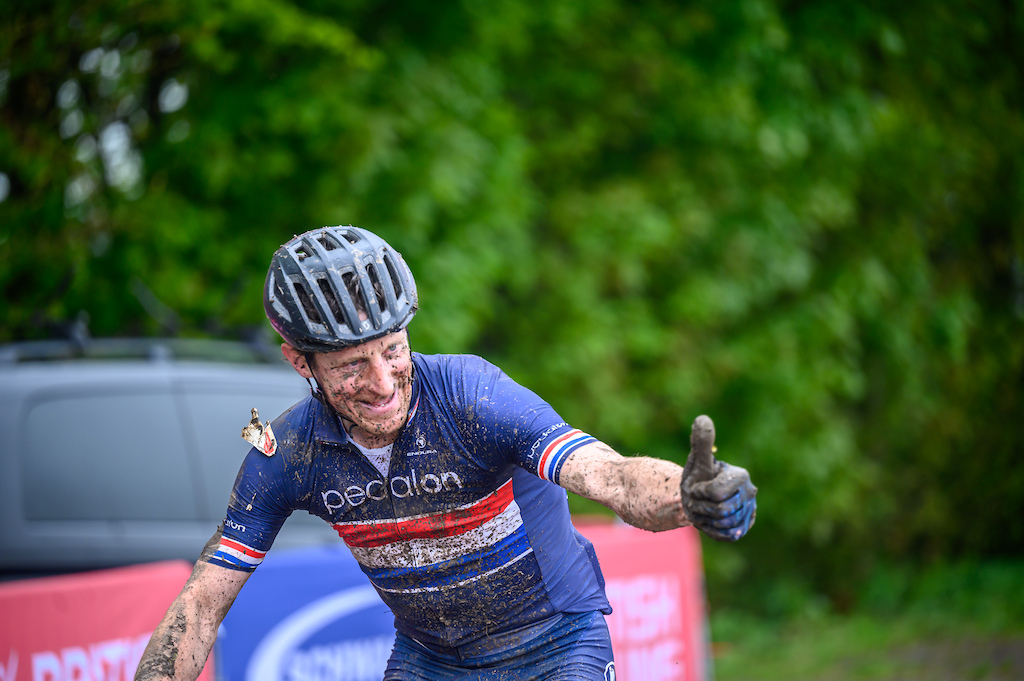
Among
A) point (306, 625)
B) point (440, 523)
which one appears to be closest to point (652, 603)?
point (306, 625)

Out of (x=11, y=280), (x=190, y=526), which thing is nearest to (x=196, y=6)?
(x=11, y=280)

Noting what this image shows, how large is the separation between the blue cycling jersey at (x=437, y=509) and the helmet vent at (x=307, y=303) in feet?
0.93

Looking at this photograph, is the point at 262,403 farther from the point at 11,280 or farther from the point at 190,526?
the point at 11,280

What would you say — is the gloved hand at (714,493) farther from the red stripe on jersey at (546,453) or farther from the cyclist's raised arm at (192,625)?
the cyclist's raised arm at (192,625)

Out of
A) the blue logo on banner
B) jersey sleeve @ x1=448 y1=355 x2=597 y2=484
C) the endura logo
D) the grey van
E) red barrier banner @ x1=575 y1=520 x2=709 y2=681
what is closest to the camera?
jersey sleeve @ x1=448 y1=355 x2=597 y2=484

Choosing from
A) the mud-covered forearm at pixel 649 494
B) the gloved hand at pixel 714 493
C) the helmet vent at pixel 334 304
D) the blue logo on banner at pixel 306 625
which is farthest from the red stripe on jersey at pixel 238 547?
the blue logo on banner at pixel 306 625

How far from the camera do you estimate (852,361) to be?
984 centimetres

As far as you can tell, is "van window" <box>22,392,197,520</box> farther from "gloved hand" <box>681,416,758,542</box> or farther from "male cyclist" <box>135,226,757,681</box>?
"gloved hand" <box>681,416,758,542</box>

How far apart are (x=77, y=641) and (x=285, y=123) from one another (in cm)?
379

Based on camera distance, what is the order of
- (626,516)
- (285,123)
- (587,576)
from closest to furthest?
(626,516) → (587,576) → (285,123)

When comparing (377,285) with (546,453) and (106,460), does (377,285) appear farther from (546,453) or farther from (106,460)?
(106,460)

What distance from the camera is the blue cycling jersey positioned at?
2426 millimetres

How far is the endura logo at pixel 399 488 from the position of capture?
243 cm

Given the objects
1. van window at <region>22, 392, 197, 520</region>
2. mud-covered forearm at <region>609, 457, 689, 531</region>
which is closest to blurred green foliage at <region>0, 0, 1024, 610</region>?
van window at <region>22, 392, 197, 520</region>
